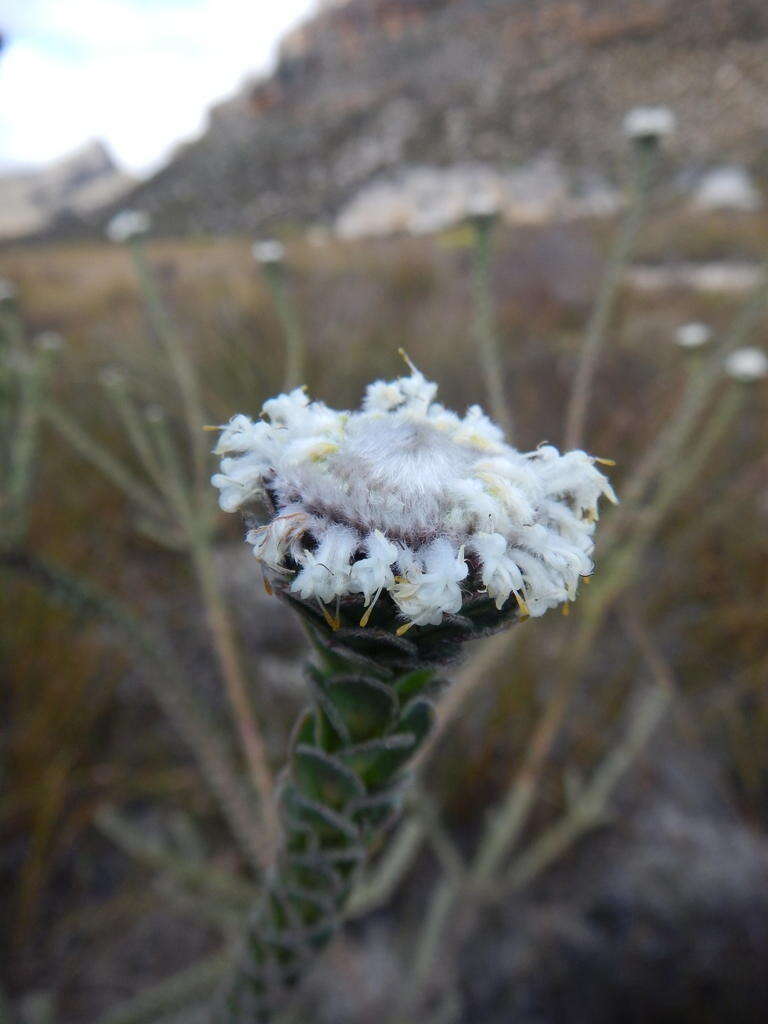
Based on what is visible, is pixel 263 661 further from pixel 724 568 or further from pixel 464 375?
pixel 464 375

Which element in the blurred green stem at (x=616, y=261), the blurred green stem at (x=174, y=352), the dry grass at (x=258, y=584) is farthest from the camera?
the dry grass at (x=258, y=584)

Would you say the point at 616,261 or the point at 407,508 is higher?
the point at 616,261

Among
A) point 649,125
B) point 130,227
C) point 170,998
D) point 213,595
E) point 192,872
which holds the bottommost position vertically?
point 170,998

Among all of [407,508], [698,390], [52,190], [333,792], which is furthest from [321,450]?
[52,190]

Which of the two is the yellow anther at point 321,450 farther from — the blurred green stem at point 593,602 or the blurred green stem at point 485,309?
the blurred green stem at point 593,602

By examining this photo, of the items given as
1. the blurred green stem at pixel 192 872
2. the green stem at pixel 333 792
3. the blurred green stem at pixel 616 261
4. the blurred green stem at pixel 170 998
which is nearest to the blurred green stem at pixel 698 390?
the blurred green stem at pixel 616 261

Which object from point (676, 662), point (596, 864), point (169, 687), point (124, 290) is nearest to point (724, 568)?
point (676, 662)

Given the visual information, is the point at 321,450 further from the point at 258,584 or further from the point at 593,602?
the point at 258,584
